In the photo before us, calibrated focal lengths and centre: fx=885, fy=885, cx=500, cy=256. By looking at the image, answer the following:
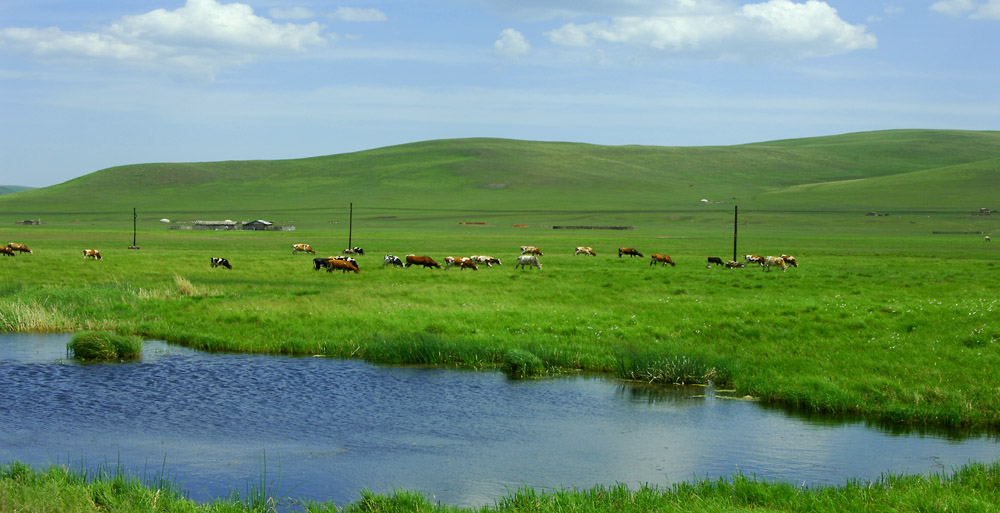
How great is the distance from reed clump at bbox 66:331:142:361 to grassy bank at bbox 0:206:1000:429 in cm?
249

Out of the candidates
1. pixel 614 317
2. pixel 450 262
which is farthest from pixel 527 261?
pixel 614 317

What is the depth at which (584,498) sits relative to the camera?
11.8 meters

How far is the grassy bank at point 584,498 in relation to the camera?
11320 millimetres

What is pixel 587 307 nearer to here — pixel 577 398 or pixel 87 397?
pixel 577 398

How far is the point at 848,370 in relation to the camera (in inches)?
807

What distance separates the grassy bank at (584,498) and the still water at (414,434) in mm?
905

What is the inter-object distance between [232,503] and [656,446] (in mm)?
7652

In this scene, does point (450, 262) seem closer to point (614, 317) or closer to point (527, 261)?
point (527, 261)

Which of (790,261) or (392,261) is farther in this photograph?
(790,261)

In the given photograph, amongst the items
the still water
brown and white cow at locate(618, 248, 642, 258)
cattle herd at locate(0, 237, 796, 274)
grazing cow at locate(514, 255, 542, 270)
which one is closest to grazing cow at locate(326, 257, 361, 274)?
cattle herd at locate(0, 237, 796, 274)

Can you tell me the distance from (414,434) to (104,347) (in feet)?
36.2

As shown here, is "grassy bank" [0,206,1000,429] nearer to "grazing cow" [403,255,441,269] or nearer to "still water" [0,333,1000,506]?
"still water" [0,333,1000,506]

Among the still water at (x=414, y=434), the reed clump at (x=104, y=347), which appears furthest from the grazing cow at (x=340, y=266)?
the still water at (x=414, y=434)

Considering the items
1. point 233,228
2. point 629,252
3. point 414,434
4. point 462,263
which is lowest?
point 414,434
